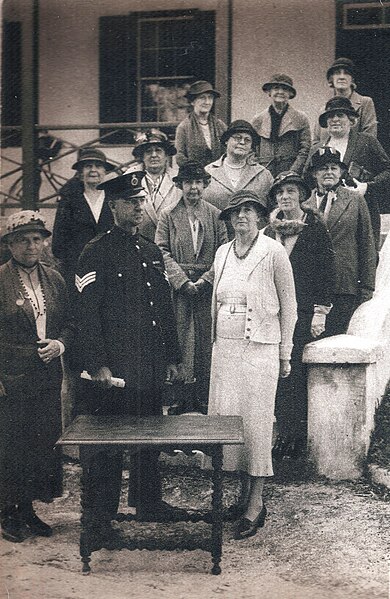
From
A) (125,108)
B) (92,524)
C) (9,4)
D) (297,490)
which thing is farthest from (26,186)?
(297,490)

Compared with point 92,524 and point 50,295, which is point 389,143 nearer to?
point 50,295

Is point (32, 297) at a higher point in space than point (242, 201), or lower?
lower

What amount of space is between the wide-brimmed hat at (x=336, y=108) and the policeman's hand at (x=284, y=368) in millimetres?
1554

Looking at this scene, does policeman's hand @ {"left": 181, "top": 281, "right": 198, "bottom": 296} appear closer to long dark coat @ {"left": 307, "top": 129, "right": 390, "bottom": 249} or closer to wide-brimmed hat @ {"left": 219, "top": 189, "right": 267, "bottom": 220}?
wide-brimmed hat @ {"left": 219, "top": 189, "right": 267, "bottom": 220}

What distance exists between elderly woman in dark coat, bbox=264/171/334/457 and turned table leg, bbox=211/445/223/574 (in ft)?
2.59

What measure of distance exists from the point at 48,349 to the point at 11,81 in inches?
66.4

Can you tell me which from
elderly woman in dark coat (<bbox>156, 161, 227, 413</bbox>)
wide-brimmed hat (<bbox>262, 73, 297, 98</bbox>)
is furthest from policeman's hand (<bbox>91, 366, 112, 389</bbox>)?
wide-brimmed hat (<bbox>262, 73, 297, 98</bbox>)

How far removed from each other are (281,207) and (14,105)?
70.3 inches

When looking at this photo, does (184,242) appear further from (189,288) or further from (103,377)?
(103,377)

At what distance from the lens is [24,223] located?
4434mm

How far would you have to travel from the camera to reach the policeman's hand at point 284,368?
4.50m

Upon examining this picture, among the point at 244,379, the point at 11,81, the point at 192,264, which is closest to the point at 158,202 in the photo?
the point at 192,264

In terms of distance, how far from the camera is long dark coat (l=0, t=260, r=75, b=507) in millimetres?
4430

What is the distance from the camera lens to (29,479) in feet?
14.7
